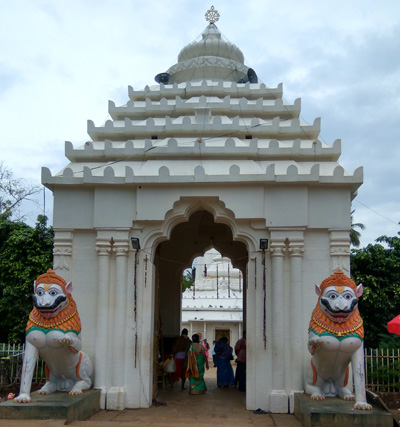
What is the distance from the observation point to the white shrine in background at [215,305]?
26.9 metres

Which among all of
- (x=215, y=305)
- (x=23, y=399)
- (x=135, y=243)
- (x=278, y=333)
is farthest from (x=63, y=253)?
(x=215, y=305)

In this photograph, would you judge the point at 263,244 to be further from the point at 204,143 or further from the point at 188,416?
the point at 188,416

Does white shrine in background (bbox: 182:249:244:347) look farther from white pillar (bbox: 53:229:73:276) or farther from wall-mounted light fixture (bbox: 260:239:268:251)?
white pillar (bbox: 53:229:73:276)

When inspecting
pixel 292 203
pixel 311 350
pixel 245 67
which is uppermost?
pixel 245 67

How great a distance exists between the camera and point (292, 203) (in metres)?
10.2

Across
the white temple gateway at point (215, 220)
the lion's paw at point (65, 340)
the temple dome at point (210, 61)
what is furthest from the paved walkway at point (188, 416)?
the temple dome at point (210, 61)

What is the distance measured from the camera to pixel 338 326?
8.35 m

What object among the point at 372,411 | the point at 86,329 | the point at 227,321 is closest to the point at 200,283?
the point at 227,321

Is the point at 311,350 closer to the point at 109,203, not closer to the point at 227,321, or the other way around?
the point at 109,203

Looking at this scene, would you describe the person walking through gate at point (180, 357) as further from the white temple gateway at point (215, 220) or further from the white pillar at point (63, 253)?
the white pillar at point (63, 253)

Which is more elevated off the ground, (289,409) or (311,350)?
(311,350)

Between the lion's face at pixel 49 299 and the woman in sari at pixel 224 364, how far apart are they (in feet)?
19.7

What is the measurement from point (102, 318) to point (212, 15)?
1005 centimetres

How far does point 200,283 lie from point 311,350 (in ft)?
78.2
